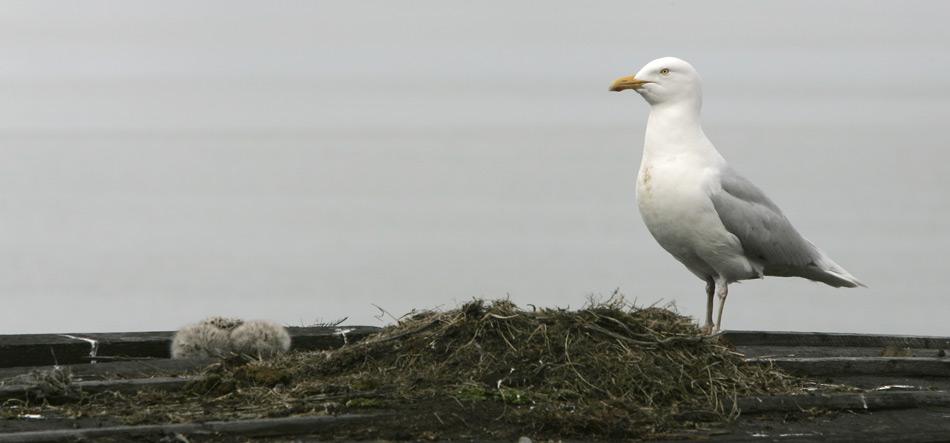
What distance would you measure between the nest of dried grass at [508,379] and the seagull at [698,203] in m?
2.48

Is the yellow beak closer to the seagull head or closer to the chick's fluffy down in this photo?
the seagull head

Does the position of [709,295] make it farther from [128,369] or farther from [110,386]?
[110,386]

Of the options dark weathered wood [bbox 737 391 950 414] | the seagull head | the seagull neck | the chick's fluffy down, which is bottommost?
dark weathered wood [bbox 737 391 950 414]

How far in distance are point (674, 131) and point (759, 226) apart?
0.93 metres

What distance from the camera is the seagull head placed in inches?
460

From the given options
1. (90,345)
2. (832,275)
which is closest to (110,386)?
(90,345)

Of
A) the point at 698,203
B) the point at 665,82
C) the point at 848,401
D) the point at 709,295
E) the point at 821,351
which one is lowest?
the point at 848,401

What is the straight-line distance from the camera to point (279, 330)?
32.6 feet

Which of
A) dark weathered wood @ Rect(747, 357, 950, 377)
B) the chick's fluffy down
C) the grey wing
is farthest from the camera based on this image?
the grey wing

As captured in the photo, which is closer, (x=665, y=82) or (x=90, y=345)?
(x=90, y=345)

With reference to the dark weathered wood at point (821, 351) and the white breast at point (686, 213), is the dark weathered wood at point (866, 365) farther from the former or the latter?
the white breast at point (686, 213)

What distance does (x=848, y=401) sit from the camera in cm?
805

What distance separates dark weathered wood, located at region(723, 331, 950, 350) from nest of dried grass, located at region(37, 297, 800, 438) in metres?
3.43

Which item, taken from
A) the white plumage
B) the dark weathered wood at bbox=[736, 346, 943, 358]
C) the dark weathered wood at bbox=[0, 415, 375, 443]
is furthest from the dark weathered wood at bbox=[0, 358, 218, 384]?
the dark weathered wood at bbox=[736, 346, 943, 358]
